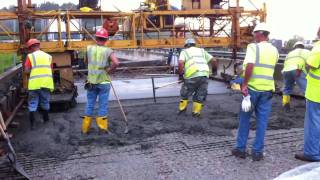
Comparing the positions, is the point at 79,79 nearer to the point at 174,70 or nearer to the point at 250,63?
the point at 174,70

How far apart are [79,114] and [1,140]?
4848 mm

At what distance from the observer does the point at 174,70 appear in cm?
1912

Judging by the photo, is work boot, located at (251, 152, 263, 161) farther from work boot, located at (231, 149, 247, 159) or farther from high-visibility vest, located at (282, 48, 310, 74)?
high-visibility vest, located at (282, 48, 310, 74)

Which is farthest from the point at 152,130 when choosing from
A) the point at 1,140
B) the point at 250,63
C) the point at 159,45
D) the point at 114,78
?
the point at 114,78

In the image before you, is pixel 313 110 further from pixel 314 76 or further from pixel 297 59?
pixel 297 59

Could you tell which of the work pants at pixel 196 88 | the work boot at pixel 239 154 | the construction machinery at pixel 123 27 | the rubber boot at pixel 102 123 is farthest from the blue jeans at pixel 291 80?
the rubber boot at pixel 102 123

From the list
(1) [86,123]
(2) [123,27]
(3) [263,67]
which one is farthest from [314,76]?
(2) [123,27]

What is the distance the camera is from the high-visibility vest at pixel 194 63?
30.5 ft

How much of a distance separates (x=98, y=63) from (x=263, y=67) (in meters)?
3.12

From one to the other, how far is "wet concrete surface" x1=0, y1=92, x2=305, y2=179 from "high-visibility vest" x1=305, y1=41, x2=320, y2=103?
95 cm

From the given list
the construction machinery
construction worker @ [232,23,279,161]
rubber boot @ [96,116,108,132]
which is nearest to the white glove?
construction worker @ [232,23,279,161]

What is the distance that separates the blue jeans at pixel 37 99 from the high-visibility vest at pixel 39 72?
0.35 feet

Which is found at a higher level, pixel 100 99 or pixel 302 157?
pixel 100 99

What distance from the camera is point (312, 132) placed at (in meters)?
5.91
